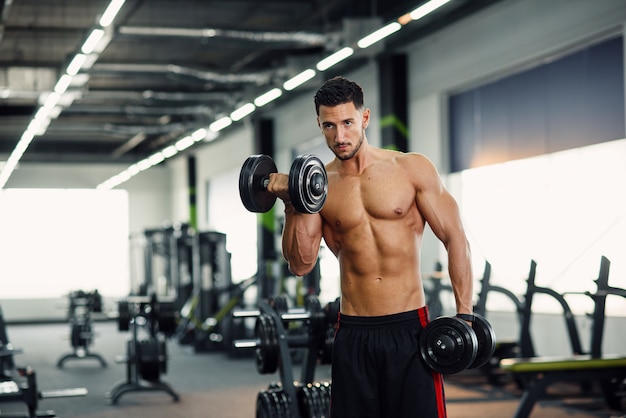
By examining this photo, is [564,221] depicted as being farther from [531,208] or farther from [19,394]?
[19,394]

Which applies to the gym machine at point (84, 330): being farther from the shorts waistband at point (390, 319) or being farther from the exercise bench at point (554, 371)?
the shorts waistband at point (390, 319)

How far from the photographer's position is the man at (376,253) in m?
2.02

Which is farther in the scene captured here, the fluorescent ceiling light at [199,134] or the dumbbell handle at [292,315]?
the fluorescent ceiling light at [199,134]

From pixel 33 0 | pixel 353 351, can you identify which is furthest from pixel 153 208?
pixel 353 351

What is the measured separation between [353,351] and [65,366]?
6.17 m

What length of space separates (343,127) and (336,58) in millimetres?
4119

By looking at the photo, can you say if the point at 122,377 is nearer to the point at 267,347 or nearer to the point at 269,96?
the point at 269,96

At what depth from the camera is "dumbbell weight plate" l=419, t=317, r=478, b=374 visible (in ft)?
6.43

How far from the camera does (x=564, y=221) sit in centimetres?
574

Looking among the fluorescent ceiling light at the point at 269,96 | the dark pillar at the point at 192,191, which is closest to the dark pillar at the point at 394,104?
the fluorescent ceiling light at the point at 269,96

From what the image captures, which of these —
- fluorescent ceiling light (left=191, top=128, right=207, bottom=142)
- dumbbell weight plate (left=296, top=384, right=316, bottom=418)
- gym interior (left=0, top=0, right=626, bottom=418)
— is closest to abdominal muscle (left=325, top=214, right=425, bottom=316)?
gym interior (left=0, top=0, right=626, bottom=418)

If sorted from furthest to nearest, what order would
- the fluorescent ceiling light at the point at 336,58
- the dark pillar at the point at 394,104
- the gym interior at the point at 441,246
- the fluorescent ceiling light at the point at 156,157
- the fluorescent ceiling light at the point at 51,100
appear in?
the fluorescent ceiling light at the point at 156,157
the dark pillar at the point at 394,104
the fluorescent ceiling light at the point at 51,100
the fluorescent ceiling light at the point at 336,58
the gym interior at the point at 441,246

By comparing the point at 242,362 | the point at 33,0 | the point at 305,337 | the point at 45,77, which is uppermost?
the point at 33,0

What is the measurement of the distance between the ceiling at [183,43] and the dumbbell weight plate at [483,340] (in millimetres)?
3520
